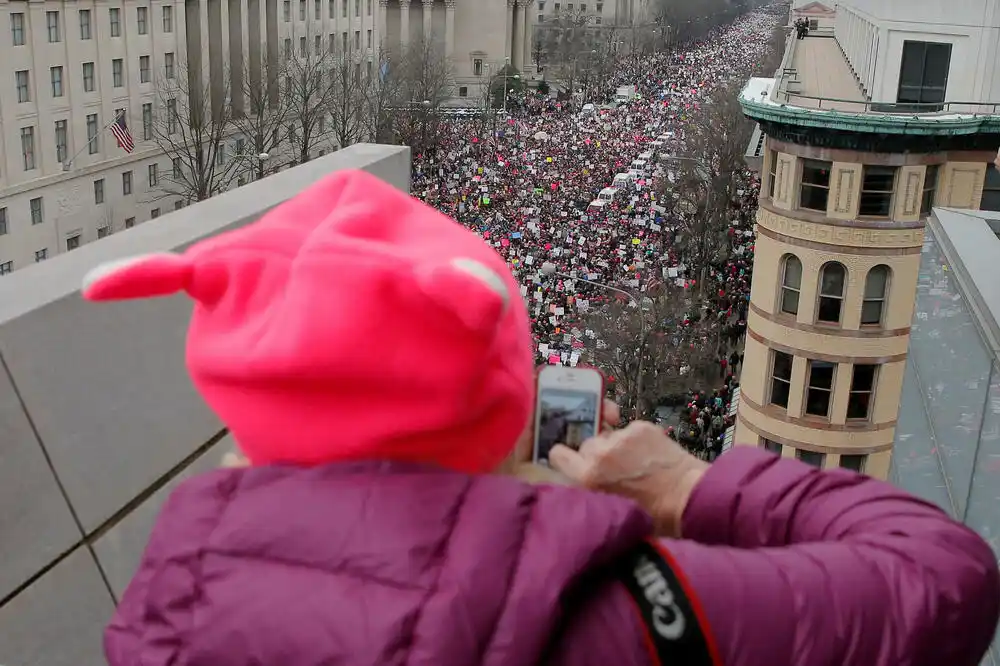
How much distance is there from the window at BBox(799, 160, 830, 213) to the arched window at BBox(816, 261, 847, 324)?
2.62 ft

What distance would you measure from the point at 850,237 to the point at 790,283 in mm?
1140

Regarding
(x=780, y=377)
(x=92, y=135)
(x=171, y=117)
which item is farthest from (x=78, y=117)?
(x=780, y=377)

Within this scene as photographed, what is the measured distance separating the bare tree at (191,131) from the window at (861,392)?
86.0 ft

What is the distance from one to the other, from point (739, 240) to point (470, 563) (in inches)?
1505

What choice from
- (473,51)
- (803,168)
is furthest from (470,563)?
(473,51)

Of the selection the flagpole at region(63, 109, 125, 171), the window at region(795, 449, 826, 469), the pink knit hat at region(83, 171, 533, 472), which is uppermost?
the pink knit hat at region(83, 171, 533, 472)

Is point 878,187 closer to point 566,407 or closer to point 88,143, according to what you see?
point 566,407

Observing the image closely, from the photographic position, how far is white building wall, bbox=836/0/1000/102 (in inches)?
654

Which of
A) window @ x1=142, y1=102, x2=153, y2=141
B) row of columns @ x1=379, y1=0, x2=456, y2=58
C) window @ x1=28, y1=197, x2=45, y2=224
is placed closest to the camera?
window @ x1=28, y1=197, x2=45, y2=224

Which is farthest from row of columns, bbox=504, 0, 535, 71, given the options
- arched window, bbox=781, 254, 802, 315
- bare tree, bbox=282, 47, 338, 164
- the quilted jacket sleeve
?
the quilted jacket sleeve

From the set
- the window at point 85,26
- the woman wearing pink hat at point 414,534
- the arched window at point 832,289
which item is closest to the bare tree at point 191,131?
the window at point 85,26

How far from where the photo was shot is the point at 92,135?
38500 mm

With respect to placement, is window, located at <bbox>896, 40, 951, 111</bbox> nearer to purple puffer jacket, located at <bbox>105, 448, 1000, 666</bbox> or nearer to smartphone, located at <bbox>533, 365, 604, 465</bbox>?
smartphone, located at <bbox>533, 365, 604, 465</bbox>

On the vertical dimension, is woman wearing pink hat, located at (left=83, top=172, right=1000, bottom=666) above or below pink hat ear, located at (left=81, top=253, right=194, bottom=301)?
below
